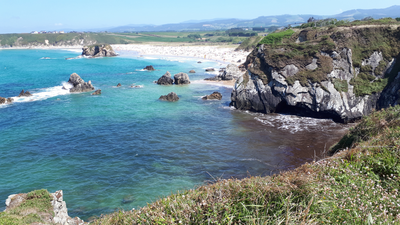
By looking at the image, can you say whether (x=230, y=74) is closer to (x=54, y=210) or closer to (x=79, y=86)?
(x=79, y=86)

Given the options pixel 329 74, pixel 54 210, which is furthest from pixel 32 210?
pixel 329 74

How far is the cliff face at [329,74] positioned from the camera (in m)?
29.3

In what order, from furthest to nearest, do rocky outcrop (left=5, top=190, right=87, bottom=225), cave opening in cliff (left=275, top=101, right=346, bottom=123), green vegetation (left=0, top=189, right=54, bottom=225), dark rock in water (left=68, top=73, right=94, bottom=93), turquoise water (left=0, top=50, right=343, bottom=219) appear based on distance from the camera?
dark rock in water (left=68, top=73, right=94, bottom=93)
cave opening in cliff (left=275, top=101, right=346, bottom=123)
turquoise water (left=0, top=50, right=343, bottom=219)
rocky outcrop (left=5, top=190, right=87, bottom=225)
green vegetation (left=0, top=189, right=54, bottom=225)

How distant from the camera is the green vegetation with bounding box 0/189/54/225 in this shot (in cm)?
1045

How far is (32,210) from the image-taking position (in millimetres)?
11672

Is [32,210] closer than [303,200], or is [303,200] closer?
[303,200]

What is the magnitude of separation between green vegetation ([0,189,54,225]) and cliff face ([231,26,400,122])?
26095 mm

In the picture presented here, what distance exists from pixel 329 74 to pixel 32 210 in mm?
30384

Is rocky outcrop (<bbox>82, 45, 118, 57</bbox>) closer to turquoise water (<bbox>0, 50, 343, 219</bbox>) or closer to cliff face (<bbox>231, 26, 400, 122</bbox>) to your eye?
turquoise water (<bbox>0, 50, 343, 219</bbox>)

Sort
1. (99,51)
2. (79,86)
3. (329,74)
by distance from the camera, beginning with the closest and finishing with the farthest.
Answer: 1. (329,74)
2. (79,86)
3. (99,51)

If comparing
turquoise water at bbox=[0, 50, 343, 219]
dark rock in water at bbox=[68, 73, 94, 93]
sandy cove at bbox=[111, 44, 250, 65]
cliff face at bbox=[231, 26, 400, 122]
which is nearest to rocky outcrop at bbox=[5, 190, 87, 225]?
turquoise water at bbox=[0, 50, 343, 219]

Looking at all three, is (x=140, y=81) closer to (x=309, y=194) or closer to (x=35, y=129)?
(x=35, y=129)

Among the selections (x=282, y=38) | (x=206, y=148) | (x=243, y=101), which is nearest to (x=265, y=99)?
(x=243, y=101)

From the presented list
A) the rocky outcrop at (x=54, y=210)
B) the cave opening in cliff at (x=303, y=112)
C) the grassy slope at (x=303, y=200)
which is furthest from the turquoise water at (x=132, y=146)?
the grassy slope at (x=303, y=200)
